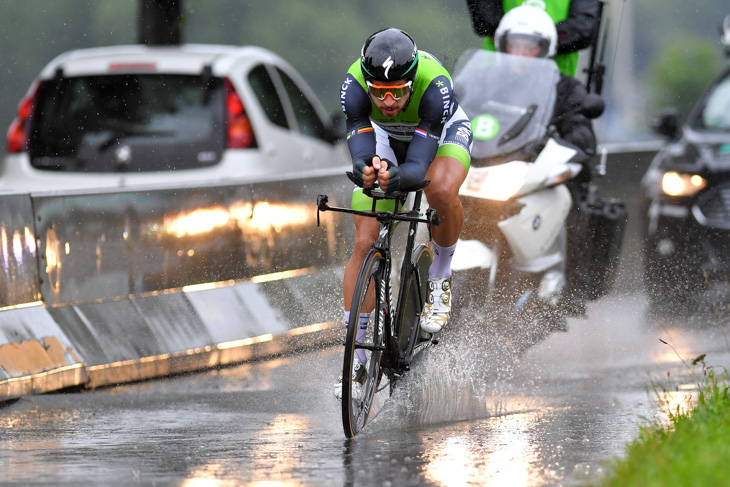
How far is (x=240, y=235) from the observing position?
9500mm

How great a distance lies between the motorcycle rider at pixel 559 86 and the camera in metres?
9.40

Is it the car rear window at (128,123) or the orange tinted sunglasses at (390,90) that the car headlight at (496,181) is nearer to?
the orange tinted sunglasses at (390,90)

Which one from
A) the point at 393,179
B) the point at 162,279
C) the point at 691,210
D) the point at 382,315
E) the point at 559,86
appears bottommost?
the point at 691,210

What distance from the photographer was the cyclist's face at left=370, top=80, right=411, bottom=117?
621cm

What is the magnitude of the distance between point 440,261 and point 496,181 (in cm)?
154

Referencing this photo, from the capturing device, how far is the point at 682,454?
448 centimetres

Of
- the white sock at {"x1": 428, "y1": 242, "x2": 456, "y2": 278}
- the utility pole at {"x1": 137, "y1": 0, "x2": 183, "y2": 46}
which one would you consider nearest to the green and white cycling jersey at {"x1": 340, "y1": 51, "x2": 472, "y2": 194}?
the white sock at {"x1": 428, "y1": 242, "x2": 456, "y2": 278}

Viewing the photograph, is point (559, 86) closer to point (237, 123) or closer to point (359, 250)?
point (359, 250)

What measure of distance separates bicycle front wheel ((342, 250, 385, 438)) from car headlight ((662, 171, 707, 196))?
601 cm

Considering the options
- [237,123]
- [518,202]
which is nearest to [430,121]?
[518,202]

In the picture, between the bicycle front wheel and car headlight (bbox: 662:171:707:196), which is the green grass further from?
car headlight (bbox: 662:171:707:196)

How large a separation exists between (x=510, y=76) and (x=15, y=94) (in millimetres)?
42190

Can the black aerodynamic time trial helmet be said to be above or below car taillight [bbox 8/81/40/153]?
above

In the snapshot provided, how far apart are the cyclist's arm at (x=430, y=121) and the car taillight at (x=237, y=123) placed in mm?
6147
